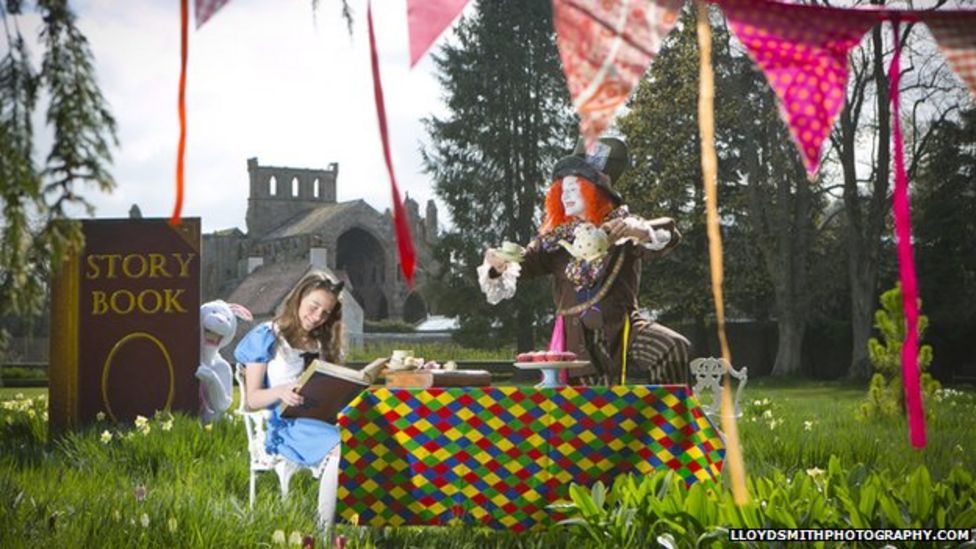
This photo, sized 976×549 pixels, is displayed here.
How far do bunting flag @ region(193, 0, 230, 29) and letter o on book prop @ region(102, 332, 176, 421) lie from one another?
557cm

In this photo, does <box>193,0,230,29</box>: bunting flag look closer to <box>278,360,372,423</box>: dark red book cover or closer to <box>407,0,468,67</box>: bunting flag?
<box>407,0,468,67</box>: bunting flag

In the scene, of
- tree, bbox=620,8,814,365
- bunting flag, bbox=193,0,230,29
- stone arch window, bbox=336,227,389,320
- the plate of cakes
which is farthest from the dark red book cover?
stone arch window, bbox=336,227,389,320

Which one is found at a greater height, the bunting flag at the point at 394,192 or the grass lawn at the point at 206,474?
the bunting flag at the point at 394,192

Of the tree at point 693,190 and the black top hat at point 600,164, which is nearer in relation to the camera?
the black top hat at point 600,164

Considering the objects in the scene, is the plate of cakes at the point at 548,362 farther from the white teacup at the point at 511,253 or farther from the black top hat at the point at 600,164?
the black top hat at the point at 600,164

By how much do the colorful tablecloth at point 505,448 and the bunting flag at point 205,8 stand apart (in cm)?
175

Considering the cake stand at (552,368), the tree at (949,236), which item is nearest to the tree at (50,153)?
the cake stand at (552,368)

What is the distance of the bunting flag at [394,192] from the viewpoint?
257 cm

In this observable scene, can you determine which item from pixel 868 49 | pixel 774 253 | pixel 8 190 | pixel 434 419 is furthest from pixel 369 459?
pixel 774 253

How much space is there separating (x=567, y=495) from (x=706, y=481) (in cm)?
53

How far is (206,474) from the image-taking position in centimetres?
574

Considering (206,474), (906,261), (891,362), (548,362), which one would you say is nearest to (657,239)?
(548,362)

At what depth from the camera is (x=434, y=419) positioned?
161 inches

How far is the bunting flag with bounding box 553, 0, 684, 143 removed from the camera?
126 inches
